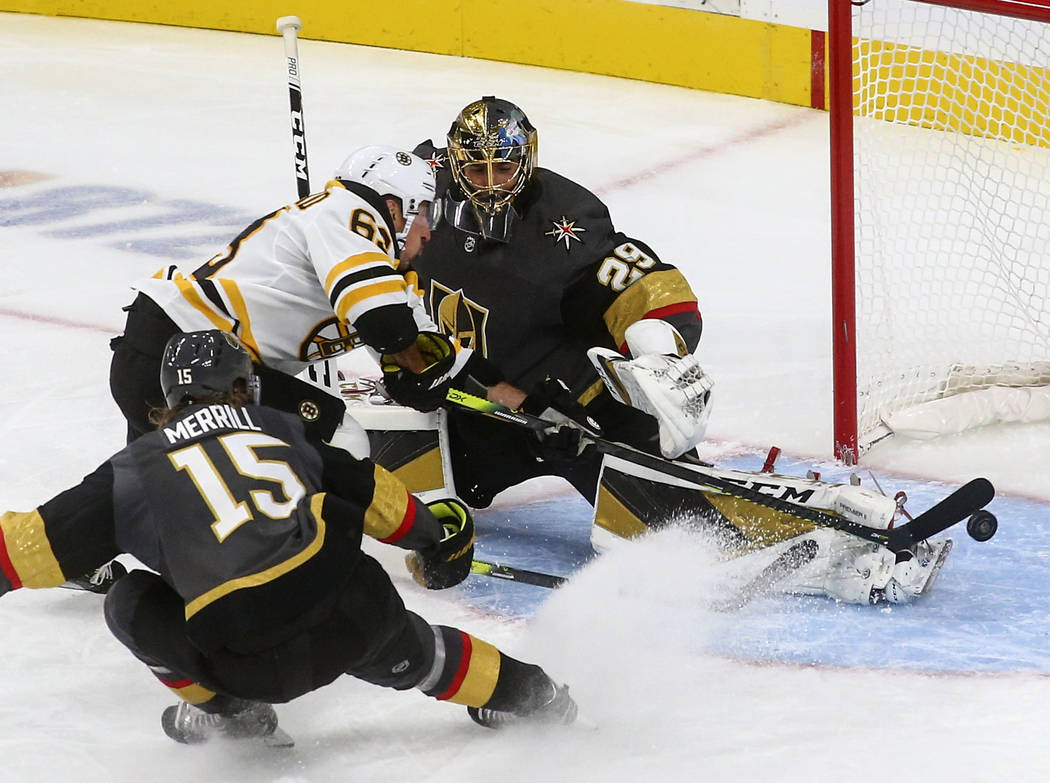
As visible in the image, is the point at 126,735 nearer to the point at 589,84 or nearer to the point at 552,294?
the point at 552,294

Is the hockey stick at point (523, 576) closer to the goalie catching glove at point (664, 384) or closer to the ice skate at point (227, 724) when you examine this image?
the goalie catching glove at point (664, 384)

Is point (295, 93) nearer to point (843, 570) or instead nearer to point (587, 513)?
point (587, 513)

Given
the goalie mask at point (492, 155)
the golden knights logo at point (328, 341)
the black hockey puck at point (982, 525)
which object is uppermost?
the goalie mask at point (492, 155)

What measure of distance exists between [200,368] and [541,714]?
0.77 metres

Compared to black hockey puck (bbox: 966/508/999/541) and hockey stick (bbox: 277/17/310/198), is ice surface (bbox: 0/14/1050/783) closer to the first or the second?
black hockey puck (bbox: 966/508/999/541)

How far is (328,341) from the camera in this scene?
293cm

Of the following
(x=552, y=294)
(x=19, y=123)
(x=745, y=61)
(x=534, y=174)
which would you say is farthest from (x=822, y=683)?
(x=19, y=123)

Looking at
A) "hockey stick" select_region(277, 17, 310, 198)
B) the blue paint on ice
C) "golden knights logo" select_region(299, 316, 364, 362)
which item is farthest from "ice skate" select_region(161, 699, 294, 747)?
"hockey stick" select_region(277, 17, 310, 198)

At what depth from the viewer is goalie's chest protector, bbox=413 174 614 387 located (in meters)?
3.15

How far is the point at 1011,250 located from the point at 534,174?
6.12ft

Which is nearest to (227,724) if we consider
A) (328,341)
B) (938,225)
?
(328,341)

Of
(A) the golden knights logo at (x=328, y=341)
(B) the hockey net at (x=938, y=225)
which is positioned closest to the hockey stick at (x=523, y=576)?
(A) the golden knights logo at (x=328, y=341)

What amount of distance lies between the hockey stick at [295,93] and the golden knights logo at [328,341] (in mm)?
831

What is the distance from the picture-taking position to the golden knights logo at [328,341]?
290 centimetres
